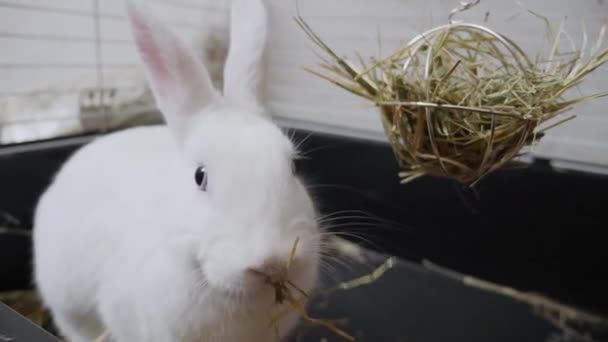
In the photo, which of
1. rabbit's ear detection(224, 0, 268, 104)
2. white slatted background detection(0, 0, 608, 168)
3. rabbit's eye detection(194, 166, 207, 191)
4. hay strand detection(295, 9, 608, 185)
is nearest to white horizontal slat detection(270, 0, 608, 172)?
white slatted background detection(0, 0, 608, 168)

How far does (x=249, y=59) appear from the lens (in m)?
0.91

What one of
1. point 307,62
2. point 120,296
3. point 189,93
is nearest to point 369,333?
point 120,296

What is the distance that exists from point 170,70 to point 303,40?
0.96m

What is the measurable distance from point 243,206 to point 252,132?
0.14 m

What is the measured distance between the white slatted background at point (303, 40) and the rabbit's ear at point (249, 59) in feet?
0.99

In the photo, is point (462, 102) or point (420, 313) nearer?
point (462, 102)

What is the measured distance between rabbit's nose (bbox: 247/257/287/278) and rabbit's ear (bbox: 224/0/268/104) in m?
0.37

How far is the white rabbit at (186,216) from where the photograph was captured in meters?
0.68

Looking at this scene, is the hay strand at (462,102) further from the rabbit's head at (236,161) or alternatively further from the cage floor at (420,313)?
the cage floor at (420,313)

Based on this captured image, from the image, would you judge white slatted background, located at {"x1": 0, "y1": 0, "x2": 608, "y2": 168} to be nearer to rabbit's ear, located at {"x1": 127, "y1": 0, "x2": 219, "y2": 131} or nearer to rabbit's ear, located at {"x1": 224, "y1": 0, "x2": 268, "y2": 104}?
rabbit's ear, located at {"x1": 224, "y1": 0, "x2": 268, "y2": 104}

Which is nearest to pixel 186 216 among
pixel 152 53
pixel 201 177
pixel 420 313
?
pixel 201 177

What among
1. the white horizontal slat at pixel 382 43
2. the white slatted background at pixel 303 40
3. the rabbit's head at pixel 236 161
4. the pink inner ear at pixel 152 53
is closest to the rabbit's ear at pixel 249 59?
the rabbit's head at pixel 236 161

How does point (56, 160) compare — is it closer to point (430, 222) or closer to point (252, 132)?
point (252, 132)

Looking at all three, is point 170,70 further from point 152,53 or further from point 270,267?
point 270,267
